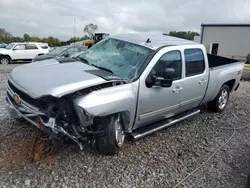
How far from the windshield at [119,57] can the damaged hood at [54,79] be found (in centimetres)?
34

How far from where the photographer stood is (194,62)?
498 centimetres

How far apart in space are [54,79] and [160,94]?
5.71 ft

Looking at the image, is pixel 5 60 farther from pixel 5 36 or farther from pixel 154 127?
pixel 5 36

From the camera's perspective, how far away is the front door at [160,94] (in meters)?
3.84

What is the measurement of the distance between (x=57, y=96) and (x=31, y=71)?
3.63ft

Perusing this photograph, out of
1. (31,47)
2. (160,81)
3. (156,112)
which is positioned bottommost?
(31,47)

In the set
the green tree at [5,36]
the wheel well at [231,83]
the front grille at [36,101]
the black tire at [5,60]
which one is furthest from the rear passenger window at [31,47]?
the green tree at [5,36]

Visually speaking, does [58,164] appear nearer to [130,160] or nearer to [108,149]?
[108,149]

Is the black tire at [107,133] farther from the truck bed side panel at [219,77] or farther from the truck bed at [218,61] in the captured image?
the truck bed at [218,61]

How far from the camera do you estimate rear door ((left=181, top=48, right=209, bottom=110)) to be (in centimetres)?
472

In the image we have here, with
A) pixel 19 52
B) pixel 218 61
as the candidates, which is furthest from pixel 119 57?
pixel 19 52

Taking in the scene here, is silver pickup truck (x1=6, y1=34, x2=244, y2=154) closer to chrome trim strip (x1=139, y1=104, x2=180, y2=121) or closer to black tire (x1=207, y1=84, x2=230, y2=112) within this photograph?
chrome trim strip (x1=139, y1=104, x2=180, y2=121)

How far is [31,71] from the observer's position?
12.3 ft

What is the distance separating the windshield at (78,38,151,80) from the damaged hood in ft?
1.12
